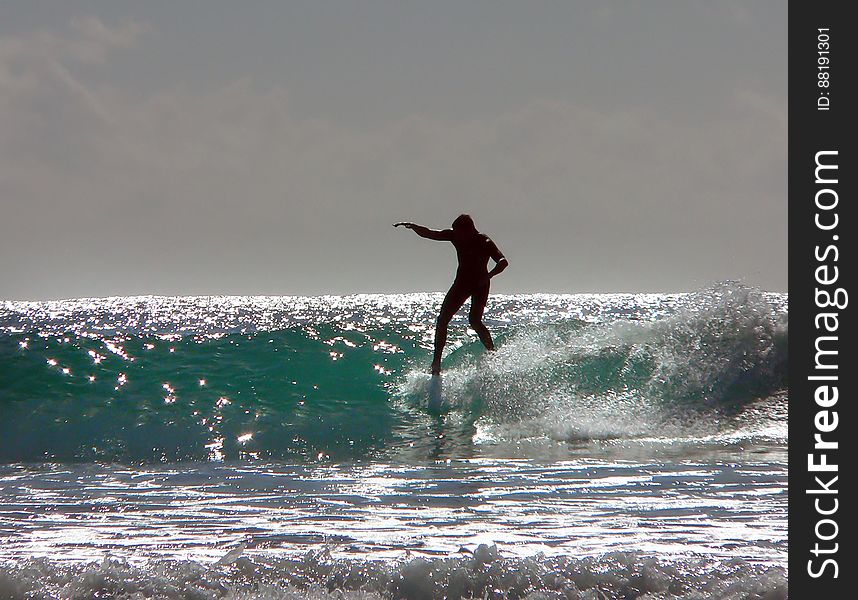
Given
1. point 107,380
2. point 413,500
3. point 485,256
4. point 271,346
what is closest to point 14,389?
point 107,380

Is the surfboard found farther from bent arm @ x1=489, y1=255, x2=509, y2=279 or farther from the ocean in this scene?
bent arm @ x1=489, y1=255, x2=509, y2=279

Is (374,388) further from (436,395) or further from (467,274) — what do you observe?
(467,274)

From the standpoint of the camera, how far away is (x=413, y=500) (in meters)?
5.68

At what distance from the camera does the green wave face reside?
877 centimetres

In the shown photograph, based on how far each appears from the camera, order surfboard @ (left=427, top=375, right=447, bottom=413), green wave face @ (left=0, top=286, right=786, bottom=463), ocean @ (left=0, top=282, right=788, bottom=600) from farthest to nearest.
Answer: surfboard @ (left=427, top=375, right=447, bottom=413), green wave face @ (left=0, top=286, right=786, bottom=463), ocean @ (left=0, top=282, right=788, bottom=600)

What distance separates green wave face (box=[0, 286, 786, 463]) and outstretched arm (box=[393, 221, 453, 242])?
1.87 m

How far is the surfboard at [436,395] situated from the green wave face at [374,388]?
4.0 inches

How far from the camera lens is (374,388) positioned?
11.7 meters

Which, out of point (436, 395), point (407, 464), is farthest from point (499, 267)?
point (407, 464)

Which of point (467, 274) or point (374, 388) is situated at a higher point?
point (467, 274)

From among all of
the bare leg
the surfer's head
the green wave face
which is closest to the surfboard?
the green wave face

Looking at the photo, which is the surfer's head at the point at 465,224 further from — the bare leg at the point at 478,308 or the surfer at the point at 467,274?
the bare leg at the point at 478,308

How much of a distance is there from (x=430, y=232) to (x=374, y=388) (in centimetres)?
240
